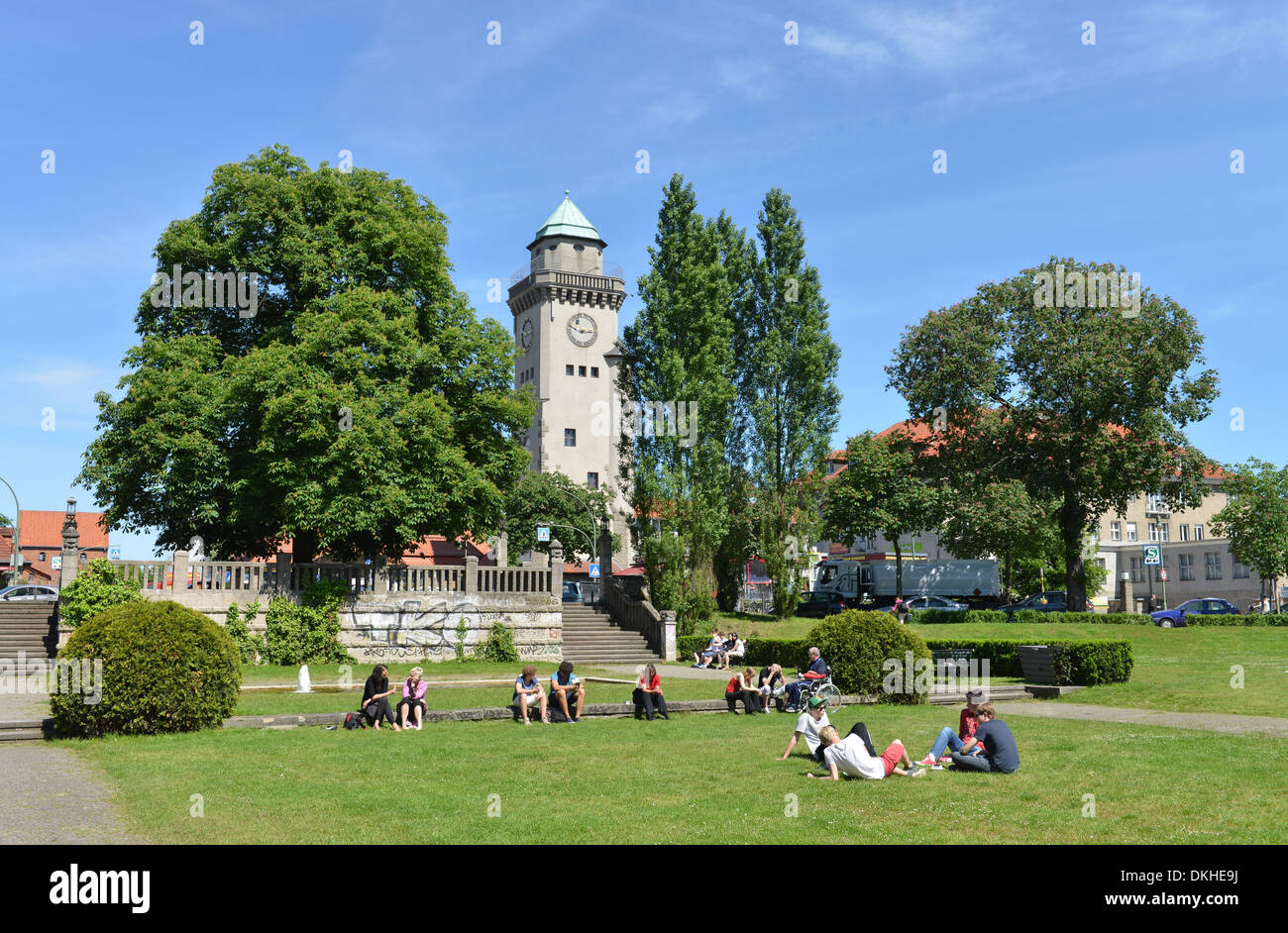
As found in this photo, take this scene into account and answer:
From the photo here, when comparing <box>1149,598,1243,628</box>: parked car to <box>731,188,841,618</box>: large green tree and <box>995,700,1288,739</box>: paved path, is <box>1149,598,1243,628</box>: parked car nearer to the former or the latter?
<box>731,188,841,618</box>: large green tree

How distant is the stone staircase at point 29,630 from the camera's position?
3128 centimetres

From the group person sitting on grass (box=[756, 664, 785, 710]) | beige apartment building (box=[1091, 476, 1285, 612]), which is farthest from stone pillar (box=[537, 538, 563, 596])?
beige apartment building (box=[1091, 476, 1285, 612])

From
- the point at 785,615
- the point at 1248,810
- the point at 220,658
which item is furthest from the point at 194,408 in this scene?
the point at 1248,810

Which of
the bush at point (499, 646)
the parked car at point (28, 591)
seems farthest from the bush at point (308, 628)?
the parked car at point (28, 591)

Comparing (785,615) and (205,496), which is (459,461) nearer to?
(205,496)

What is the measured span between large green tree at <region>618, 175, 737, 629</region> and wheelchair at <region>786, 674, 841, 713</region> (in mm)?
17339

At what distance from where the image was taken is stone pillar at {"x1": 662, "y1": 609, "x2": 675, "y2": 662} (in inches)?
1465

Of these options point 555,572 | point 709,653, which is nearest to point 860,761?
→ point 709,653

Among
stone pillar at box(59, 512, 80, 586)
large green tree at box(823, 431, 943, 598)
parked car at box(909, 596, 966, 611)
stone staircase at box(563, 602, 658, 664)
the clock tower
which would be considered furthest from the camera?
the clock tower

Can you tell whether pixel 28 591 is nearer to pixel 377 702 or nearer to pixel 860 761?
pixel 377 702

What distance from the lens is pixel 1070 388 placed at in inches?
1788

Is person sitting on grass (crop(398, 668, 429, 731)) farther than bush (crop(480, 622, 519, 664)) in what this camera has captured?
No

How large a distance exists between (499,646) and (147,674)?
18633 millimetres

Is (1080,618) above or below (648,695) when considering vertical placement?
below
